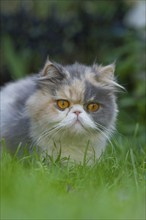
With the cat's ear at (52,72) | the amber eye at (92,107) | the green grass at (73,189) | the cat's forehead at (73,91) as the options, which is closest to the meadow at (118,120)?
the green grass at (73,189)

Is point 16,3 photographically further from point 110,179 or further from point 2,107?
point 110,179

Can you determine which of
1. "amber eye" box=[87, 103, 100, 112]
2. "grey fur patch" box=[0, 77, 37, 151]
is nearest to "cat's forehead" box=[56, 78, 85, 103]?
"amber eye" box=[87, 103, 100, 112]

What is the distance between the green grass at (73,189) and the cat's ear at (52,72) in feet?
2.39

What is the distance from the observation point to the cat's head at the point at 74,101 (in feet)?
14.6

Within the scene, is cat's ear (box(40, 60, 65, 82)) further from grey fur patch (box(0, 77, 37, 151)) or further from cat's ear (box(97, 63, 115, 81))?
cat's ear (box(97, 63, 115, 81))

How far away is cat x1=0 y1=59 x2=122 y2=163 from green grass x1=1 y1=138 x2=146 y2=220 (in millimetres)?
243

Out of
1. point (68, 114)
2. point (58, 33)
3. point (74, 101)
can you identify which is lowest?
point (68, 114)

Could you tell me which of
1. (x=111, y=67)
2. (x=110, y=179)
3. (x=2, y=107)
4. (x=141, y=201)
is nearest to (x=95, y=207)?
(x=141, y=201)

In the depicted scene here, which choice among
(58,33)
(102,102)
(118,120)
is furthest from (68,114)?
(58,33)

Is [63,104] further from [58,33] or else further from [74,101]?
[58,33]

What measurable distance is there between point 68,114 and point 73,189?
93cm

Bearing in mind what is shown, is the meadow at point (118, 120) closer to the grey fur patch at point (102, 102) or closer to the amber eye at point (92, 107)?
the grey fur patch at point (102, 102)

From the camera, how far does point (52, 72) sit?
184 inches

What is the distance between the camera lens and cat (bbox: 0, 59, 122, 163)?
448 centimetres
